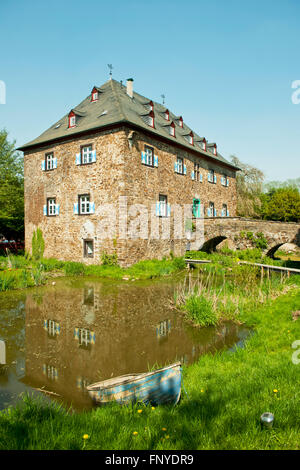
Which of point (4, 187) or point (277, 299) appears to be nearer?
point (277, 299)

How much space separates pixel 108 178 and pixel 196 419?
14.4 m

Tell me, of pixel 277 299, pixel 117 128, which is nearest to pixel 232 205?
pixel 117 128

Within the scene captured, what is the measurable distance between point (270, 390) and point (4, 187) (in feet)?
69.5

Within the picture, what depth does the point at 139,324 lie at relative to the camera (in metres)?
7.96

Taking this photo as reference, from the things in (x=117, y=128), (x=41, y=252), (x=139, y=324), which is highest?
(x=117, y=128)

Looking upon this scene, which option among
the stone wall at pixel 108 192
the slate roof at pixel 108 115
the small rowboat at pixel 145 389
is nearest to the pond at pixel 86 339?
the small rowboat at pixel 145 389

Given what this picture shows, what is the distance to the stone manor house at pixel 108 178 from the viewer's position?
16203 mm

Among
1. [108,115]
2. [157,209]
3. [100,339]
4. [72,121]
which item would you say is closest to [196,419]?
[100,339]

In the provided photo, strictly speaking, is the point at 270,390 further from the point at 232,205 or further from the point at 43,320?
the point at 232,205

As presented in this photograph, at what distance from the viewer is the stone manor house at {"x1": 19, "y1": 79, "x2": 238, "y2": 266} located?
16203 mm

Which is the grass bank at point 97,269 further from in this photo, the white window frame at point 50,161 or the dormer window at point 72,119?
the dormer window at point 72,119

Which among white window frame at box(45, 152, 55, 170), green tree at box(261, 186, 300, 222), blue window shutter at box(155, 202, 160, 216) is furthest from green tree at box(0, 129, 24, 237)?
green tree at box(261, 186, 300, 222)

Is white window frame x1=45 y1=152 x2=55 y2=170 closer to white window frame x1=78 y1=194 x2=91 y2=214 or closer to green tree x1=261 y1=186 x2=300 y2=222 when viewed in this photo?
white window frame x1=78 y1=194 x2=91 y2=214

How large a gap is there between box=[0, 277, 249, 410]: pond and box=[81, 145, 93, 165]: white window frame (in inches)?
354
